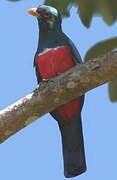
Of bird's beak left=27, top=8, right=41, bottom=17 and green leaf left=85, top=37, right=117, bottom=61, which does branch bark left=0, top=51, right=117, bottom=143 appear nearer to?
Result: green leaf left=85, top=37, right=117, bottom=61

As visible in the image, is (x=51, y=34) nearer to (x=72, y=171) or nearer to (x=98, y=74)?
(x=72, y=171)

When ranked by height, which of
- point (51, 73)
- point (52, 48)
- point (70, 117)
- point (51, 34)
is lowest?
point (70, 117)

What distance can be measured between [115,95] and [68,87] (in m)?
0.38

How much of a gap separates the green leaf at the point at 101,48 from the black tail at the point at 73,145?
81cm

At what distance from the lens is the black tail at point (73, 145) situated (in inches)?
136

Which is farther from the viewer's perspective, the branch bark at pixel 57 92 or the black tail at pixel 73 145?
the black tail at pixel 73 145

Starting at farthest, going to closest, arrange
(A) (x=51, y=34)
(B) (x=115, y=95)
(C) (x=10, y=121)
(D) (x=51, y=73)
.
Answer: (A) (x=51, y=34)
(D) (x=51, y=73)
(B) (x=115, y=95)
(C) (x=10, y=121)

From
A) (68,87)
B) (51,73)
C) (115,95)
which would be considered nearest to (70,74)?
(68,87)

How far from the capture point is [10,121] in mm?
2543

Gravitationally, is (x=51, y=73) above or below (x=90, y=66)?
above

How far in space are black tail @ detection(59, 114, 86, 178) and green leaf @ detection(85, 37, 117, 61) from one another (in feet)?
2.66

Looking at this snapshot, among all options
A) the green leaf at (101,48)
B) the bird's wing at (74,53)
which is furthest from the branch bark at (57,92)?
the bird's wing at (74,53)


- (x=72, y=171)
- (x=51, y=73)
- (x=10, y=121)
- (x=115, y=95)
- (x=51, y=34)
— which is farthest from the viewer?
(x=51, y=34)

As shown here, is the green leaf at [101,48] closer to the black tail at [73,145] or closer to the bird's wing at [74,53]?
the bird's wing at [74,53]
